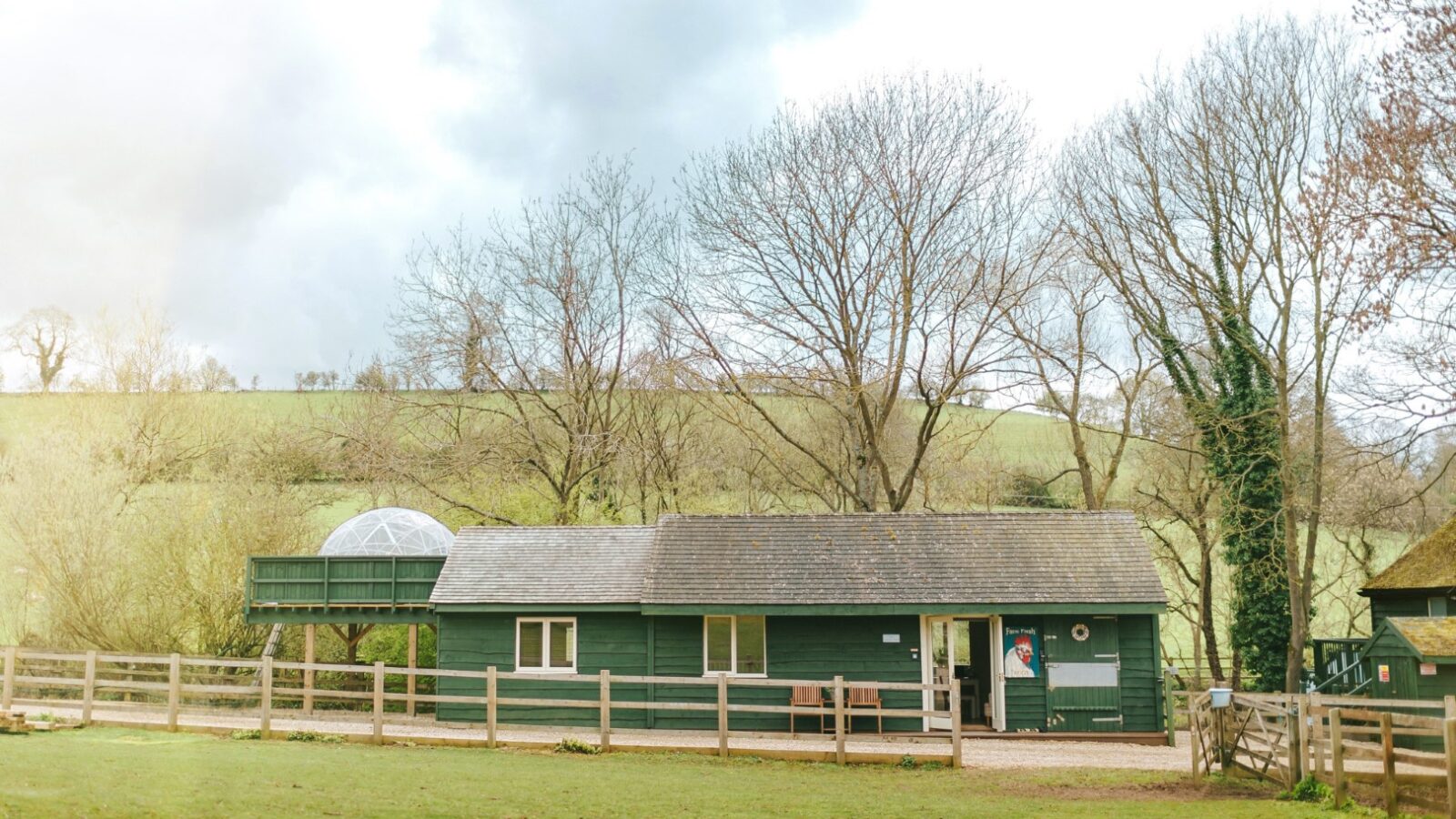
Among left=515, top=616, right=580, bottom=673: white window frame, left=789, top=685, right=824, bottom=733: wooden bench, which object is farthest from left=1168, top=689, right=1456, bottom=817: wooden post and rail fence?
left=515, top=616, right=580, bottom=673: white window frame

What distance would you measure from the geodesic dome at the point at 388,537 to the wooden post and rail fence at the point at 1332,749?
50.4ft

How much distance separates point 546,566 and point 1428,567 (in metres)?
17.2

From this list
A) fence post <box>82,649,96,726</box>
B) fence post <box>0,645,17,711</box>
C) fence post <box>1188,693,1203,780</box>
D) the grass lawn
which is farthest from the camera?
fence post <box>0,645,17,711</box>

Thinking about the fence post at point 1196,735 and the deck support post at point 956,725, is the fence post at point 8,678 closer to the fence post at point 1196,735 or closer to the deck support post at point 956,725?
the deck support post at point 956,725

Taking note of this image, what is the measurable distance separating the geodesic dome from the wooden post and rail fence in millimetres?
15371

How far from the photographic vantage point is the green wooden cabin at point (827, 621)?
21391 millimetres

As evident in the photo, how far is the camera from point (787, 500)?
4119cm

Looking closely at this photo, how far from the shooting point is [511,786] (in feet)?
45.2

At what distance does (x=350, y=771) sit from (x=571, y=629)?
26.6ft

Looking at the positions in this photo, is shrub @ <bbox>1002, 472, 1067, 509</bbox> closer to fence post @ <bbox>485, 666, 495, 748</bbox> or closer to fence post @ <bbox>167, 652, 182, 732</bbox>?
fence post @ <bbox>485, 666, 495, 748</bbox>

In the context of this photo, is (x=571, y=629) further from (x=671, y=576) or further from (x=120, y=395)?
(x=120, y=395)

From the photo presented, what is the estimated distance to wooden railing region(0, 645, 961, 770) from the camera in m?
18.4

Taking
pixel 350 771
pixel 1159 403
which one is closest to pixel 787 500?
pixel 1159 403

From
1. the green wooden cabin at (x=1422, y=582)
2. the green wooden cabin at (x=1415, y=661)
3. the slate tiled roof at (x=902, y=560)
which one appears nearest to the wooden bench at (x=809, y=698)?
the slate tiled roof at (x=902, y=560)
